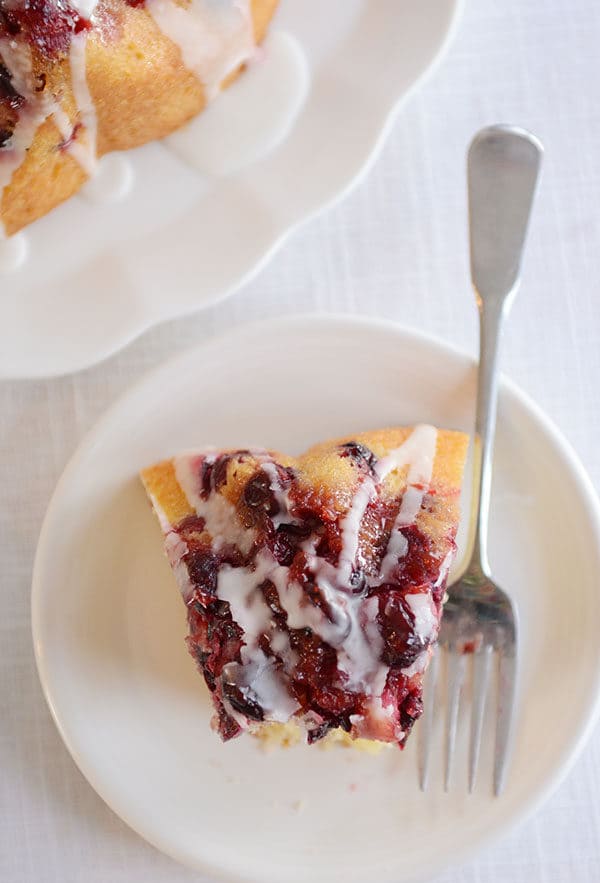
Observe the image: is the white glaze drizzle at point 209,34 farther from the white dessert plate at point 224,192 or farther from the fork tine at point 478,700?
the fork tine at point 478,700

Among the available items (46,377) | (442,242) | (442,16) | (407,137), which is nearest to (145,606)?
(46,377)

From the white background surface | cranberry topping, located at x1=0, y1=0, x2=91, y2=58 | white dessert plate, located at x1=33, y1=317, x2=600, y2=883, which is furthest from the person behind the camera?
the white background surface

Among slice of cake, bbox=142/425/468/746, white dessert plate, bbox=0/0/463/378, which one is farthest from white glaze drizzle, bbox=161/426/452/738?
white dessert plate, bbox=0/0/463/378

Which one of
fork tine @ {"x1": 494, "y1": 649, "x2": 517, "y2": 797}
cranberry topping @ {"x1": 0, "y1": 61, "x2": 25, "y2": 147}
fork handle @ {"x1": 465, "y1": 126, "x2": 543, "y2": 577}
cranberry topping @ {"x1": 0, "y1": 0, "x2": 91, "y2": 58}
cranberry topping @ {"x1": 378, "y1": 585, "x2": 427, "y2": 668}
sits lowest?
fork tine @ {"x1": 494, "y1": 649, "x2": 517, "y2": 797}

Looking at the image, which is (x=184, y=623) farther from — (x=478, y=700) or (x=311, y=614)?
(x=478, y=700)

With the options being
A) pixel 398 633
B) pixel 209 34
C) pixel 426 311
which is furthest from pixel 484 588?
pixel 209 34

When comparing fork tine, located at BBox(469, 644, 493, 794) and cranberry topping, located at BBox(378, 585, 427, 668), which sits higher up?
cranberry topping, located at BBox(378, 585, 427, 668)

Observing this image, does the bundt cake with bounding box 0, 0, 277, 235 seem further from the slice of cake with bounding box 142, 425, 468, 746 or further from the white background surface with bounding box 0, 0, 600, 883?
the slice of cake with bounding box 142, 425, 468, 746
